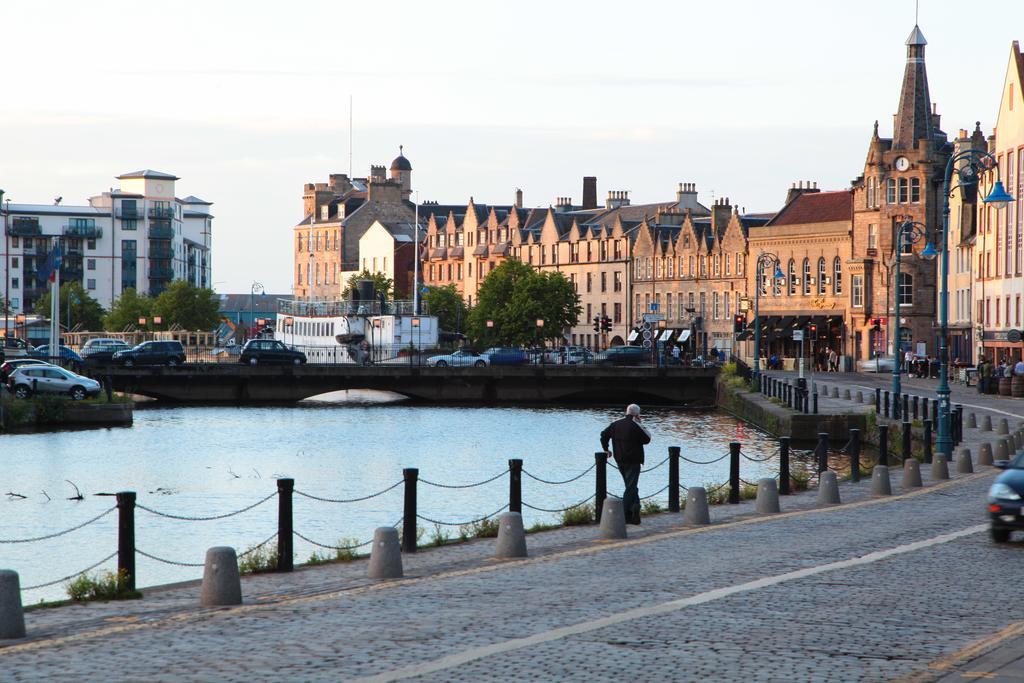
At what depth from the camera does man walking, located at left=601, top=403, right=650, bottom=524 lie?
22906 mm

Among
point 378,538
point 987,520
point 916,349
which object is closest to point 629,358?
point 916,349

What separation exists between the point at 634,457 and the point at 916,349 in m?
78.4

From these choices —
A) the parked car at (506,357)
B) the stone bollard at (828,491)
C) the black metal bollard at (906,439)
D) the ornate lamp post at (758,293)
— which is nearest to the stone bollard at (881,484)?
the stone bollard at (828,491)

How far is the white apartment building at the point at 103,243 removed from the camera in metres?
174

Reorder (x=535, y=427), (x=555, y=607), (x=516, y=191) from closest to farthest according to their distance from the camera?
1. (x=555, y=607)
2. (x=535, y=427)
3. (x=516, y=191)

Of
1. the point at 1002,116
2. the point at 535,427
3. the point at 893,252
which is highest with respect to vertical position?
the point at 1002,116

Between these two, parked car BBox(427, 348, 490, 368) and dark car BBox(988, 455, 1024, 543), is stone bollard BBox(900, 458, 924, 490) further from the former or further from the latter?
parked car BBox(427, 348, 490, 368)

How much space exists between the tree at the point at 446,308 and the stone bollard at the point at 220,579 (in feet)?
376

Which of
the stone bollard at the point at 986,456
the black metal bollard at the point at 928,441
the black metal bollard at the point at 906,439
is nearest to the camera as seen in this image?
the stone bollard at the point at 986,456

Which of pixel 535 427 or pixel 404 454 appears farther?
pixel 535 427

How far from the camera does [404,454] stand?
171 feet

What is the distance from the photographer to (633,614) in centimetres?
1465

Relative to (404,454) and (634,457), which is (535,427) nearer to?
(404,454)

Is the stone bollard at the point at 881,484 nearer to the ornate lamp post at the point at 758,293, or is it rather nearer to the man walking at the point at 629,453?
the man walking at the point at 629,453
